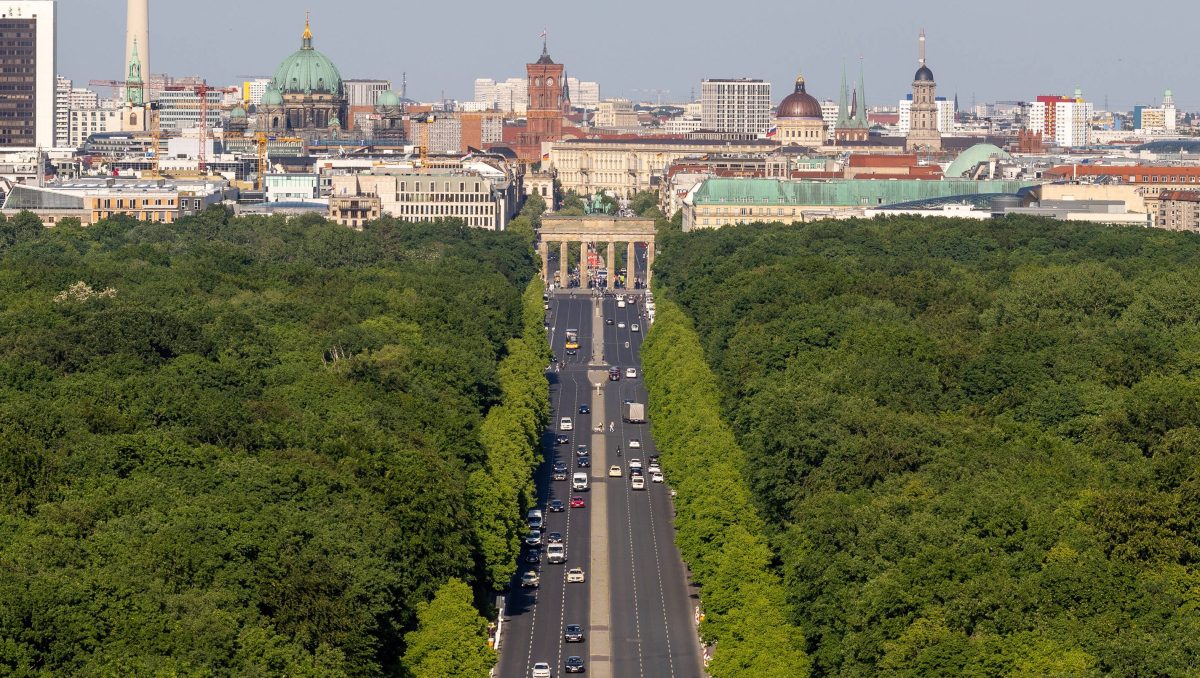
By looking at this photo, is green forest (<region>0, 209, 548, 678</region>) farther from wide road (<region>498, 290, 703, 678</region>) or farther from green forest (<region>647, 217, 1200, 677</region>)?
green forest (<region>647, 217, 1200, 677</region>)

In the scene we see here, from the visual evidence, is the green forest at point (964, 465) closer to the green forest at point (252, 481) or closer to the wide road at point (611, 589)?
the wide road at point (611, 589)

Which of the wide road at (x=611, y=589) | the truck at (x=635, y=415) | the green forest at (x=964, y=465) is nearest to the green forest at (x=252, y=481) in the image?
the wide road at (x=611, y=589)

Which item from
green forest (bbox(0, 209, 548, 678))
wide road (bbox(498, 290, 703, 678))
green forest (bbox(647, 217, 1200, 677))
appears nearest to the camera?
green forest (bbox(0, 209, 548, 678))

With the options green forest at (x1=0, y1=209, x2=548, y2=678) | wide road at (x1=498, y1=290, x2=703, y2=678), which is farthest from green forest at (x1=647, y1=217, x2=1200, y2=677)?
green forest at (x1=0, y1=209, x2=548, y2=678)

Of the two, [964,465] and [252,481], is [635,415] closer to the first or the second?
[964,465]

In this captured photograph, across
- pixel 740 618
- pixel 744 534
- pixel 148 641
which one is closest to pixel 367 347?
pixel 744 534

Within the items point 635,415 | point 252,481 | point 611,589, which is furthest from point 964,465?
point 635,415
